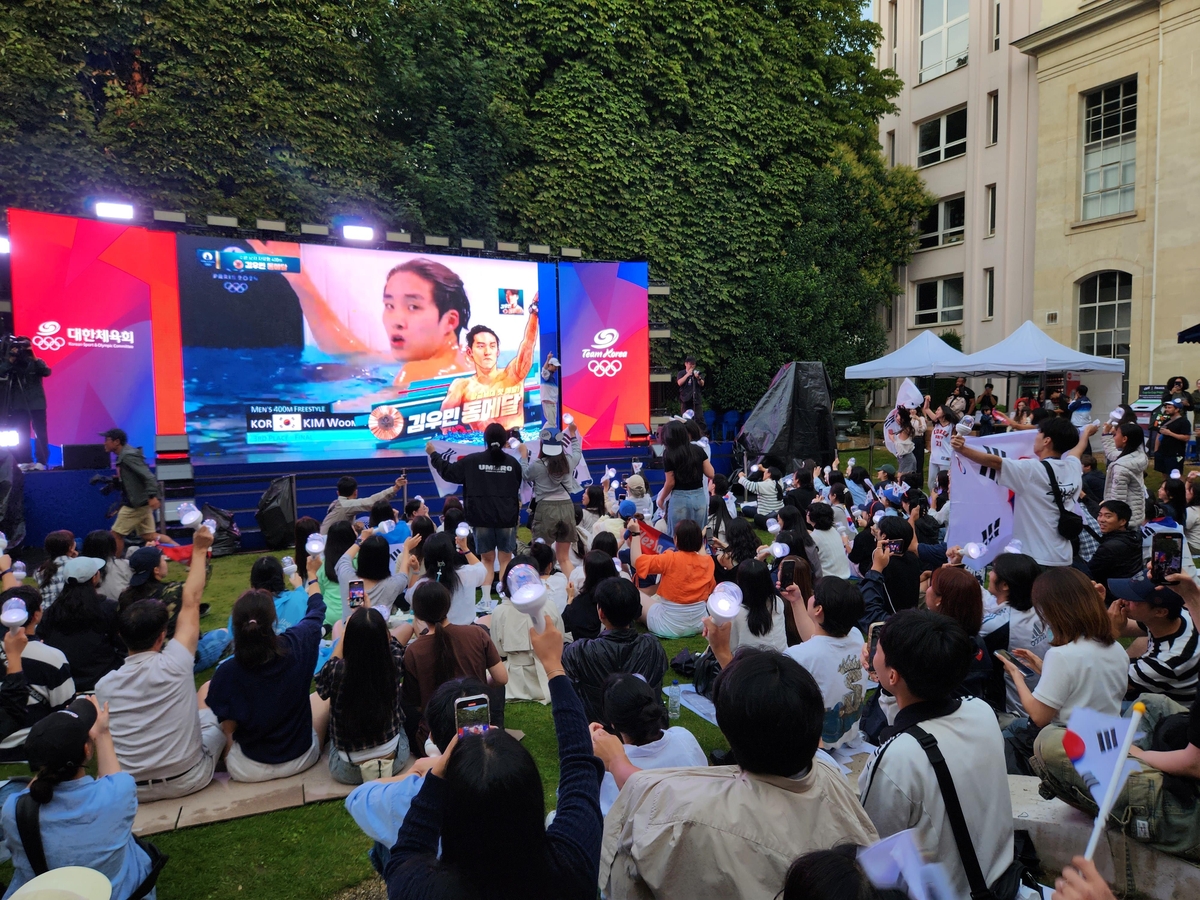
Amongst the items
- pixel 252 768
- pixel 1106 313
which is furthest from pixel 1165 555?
pixel 1106 313

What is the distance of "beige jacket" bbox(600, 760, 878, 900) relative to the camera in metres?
1.62

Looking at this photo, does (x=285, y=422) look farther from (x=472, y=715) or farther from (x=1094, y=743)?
(x=1094, y=743)

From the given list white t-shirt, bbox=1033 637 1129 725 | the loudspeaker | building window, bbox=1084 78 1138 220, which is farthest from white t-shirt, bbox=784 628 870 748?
building window, bbox=1084 78 1138 220

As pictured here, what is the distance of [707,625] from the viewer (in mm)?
2768

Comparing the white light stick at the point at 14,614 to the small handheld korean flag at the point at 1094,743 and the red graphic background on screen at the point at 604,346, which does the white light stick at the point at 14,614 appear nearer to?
the small handheld korean flag at the point at 1094,743

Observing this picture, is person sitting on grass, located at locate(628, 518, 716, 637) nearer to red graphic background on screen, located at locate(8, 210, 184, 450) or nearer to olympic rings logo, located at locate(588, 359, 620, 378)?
red graphic background on screen, located at locate(8, 210, 184, 450)

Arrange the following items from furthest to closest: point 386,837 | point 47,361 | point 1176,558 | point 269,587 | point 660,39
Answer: point 660,39
point 47,361
point 269,587
point 1176,558
point 386,837

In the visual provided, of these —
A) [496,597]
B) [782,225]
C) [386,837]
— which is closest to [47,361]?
[496,597]

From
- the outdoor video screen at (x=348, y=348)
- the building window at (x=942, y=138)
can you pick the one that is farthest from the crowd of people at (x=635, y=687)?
the building window at (x=942, y=138)

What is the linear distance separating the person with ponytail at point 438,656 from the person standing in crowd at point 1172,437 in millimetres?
10964

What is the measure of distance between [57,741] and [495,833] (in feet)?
6.20

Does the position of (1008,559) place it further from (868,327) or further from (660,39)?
(868,327)

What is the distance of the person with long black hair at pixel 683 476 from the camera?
7.61 metres

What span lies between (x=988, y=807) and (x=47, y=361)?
12.2 metres
